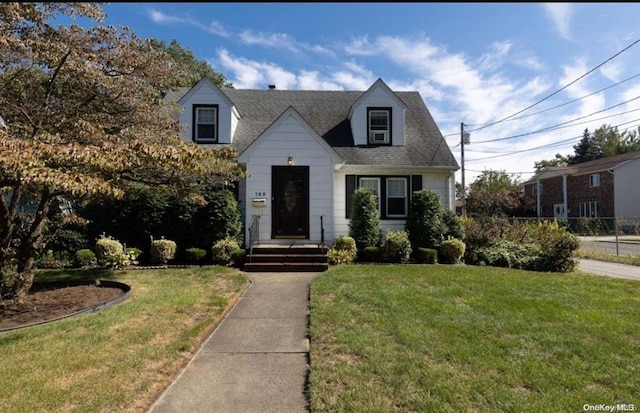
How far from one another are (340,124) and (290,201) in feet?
14.9

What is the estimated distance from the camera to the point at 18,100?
6.41m

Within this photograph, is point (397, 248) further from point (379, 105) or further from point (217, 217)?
point (379, 105)

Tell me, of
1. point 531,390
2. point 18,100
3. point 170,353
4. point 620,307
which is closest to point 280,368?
point 170,353

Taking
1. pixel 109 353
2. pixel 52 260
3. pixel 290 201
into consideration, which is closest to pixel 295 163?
pixel 290 201

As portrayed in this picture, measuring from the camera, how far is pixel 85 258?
9.77m

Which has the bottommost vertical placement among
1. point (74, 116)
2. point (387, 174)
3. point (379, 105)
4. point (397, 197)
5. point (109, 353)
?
point (109, 353)

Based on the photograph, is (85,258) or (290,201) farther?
(290,201)

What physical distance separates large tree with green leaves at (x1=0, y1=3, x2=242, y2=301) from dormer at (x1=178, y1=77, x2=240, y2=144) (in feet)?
16.7

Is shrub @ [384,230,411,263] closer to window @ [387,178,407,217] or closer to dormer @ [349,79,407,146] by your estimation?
window @ [387,178,407,217]

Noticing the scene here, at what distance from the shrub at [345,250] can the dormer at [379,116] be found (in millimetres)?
4461

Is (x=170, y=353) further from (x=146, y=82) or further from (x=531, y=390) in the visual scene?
(x=146, y=82)

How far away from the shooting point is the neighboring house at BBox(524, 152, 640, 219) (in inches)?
1273

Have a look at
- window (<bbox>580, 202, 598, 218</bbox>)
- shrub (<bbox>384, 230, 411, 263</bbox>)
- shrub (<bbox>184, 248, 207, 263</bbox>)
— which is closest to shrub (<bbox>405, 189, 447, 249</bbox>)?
shrub (<bbox>384, 230, 411, 263</bbox>)

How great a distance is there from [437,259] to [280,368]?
7.96 metres
